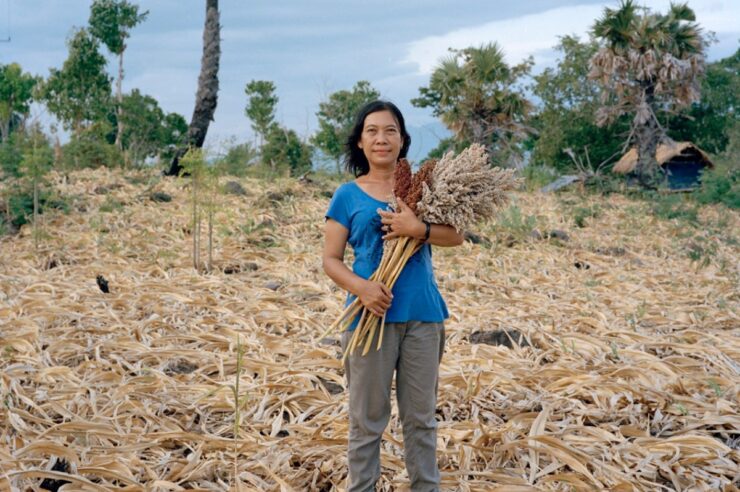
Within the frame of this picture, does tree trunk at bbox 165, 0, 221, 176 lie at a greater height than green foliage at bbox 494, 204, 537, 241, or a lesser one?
greater

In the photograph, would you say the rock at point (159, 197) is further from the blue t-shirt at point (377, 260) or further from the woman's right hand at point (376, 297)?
the woman's right hand at point (376, 297)

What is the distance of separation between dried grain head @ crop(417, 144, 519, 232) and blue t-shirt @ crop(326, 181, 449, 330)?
0.18m

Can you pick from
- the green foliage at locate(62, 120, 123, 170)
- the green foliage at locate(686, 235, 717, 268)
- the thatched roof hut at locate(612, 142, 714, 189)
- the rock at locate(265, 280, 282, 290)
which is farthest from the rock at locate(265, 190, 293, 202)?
the thatched roof hut at locate(612, 142, 714, 189)

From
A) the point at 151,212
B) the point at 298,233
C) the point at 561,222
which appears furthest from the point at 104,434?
the point at 561,222

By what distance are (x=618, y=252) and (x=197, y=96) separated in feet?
26.3

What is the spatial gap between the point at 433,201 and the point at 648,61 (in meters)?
18.2

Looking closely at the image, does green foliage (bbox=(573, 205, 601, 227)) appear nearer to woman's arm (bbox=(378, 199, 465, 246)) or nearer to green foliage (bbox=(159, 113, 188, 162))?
woman's arm (bbox=(378, 199, 465, 246))

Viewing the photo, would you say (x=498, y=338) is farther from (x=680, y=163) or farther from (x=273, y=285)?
(x=680, y=163)

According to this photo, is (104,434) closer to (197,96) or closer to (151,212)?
(151,212)

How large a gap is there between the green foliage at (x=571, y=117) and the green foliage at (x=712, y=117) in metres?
3.27

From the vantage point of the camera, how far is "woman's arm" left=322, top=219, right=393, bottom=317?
2400 mm

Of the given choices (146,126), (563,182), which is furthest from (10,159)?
(146,126)

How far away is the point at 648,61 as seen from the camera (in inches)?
A: 741

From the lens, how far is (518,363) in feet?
13.8
